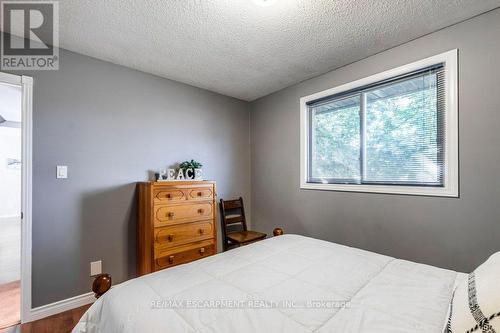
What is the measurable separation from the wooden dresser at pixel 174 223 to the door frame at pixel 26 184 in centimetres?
87

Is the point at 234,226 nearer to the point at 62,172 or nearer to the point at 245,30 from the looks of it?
the point at 62,172

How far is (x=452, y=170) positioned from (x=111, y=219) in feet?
10.3

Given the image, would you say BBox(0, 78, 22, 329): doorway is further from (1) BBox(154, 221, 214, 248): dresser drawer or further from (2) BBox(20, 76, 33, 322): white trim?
(1) BBox(154, 221, 214, 248): dresser drawer

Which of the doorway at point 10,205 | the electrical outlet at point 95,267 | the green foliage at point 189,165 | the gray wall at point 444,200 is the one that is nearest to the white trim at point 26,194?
the doorway at point 10,205

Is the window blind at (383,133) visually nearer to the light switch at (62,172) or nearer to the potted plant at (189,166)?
the potted plant at (189,166)

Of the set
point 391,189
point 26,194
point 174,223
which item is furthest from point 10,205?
point 391,189

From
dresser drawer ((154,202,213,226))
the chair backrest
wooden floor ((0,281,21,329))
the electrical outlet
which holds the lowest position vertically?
wooden floor ((0,281,21,329))

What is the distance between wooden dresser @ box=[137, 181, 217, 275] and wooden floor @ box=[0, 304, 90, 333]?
618 millimetres

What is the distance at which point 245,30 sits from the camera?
1.87 meters

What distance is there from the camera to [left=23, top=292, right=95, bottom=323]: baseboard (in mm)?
1949

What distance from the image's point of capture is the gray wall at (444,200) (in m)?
1.65

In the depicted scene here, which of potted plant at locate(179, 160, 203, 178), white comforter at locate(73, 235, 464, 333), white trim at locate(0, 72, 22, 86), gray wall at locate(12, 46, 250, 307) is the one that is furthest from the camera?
potted plant at locate(179, 160, 203, 178)

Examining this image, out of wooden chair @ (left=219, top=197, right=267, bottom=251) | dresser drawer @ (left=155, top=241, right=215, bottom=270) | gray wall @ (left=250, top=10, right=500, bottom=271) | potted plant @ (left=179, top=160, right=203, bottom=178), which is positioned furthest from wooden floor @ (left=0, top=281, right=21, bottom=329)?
gray wall @ (left=250, top=10, right=500, bottom=271)

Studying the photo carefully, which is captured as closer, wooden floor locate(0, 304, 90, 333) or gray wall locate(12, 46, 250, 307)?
wooden floor locate(0, 304, 90, 333)
